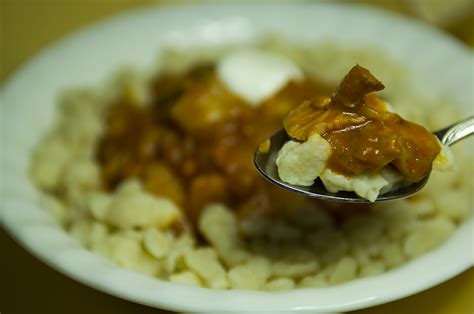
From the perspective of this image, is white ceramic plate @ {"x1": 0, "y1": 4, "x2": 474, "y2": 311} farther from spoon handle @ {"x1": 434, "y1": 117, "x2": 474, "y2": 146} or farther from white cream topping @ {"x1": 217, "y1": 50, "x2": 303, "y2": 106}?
white cream topping @ {"x1": 217, "y1": 50, "x2": 303, "y2": 106}

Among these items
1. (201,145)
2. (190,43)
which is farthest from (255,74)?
(190,43)

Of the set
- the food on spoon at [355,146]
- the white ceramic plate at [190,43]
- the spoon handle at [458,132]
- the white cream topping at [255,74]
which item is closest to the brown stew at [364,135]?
the food on spoon at [355,146]

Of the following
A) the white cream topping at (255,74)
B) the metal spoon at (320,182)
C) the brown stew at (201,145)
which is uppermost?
the white cream topping at (255,74)

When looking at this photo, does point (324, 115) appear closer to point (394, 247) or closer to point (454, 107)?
point (394, 247)

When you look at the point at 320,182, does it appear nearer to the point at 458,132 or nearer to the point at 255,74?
the point at 458,132

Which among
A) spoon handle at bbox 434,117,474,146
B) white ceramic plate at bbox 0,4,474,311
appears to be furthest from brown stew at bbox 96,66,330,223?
spoon handle at bbox 434,117,474,146

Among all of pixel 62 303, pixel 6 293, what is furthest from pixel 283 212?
pixel 6 293

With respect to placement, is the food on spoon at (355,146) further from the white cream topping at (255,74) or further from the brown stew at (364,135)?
the white cream topping at (255,74)
